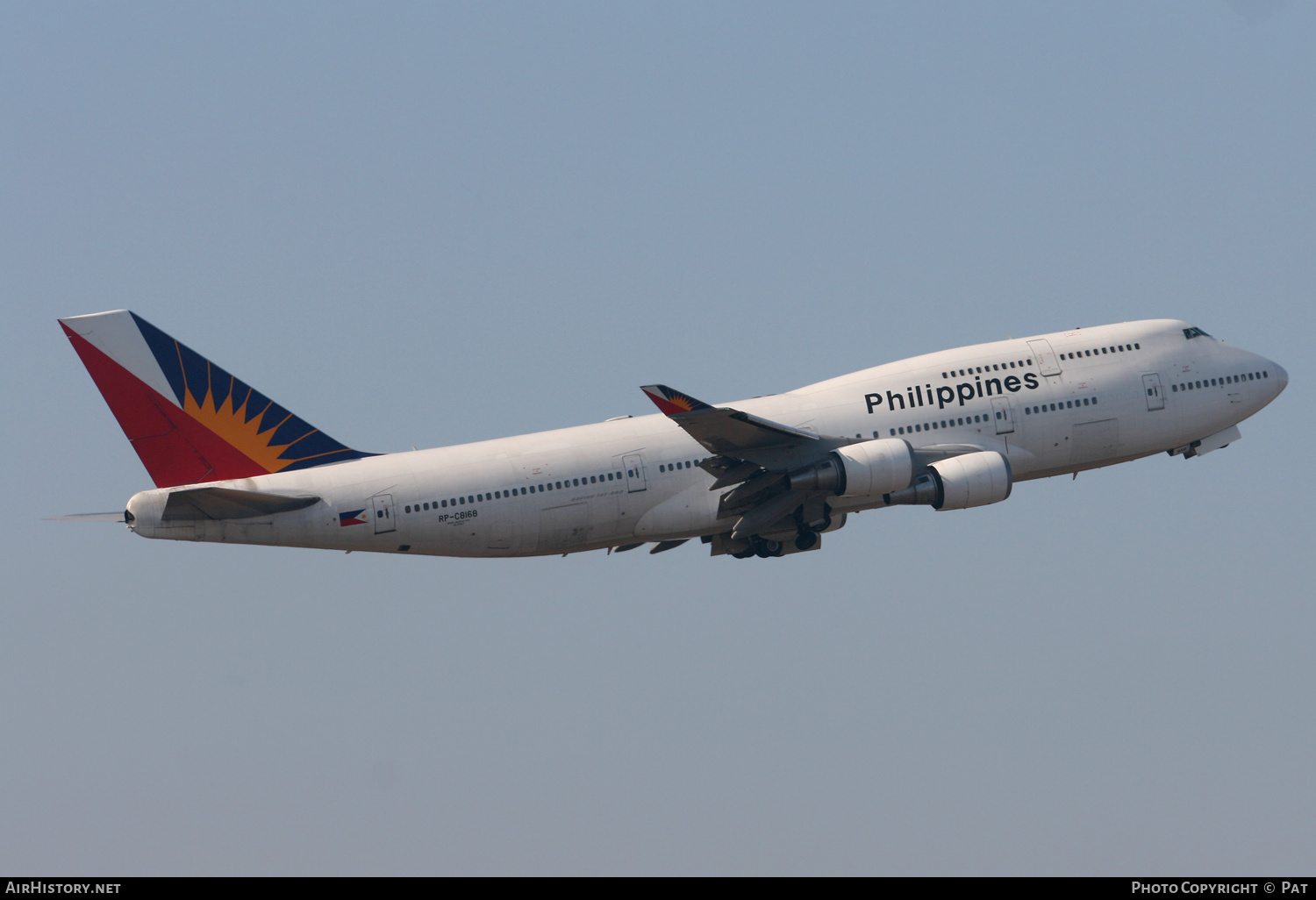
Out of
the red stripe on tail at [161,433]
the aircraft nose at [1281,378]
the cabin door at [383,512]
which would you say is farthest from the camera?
the aircraft nose at [1281,378]

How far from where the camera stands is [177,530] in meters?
46.8

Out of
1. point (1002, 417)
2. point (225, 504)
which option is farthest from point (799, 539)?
point (225, 504)

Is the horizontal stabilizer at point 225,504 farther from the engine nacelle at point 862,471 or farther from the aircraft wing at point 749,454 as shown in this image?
the engine nacelle at point 862,471

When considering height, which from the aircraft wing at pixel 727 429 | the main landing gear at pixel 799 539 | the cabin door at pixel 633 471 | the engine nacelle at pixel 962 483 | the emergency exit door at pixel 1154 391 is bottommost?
the main landing gear at pixel 799 539

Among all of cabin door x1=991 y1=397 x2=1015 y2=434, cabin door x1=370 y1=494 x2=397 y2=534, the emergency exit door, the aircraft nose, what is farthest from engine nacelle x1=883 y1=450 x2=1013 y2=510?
cabin door x1=370 y1=494 x2=397 y2=534

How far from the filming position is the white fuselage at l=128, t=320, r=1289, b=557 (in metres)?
47.8

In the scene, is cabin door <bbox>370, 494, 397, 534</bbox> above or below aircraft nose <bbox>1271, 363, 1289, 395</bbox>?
below

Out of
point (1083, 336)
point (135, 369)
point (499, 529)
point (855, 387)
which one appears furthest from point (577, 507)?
point (1083, 336)

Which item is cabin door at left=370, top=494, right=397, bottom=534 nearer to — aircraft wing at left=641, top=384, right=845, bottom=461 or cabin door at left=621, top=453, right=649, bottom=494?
cabin door at left=621, top=453, right=649, bottom=494

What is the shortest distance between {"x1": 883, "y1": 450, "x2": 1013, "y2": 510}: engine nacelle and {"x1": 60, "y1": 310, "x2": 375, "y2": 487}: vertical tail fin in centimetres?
1620

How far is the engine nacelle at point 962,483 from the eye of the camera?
49.2 m

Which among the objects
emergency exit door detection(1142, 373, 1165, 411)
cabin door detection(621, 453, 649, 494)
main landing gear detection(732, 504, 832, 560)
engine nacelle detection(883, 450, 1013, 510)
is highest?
emergency exit door detection(1142, 373, 1165, 411)

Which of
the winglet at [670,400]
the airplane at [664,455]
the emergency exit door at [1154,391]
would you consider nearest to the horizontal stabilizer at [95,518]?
the airplane at [664,455]

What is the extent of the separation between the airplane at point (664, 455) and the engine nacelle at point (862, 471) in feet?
0.16
